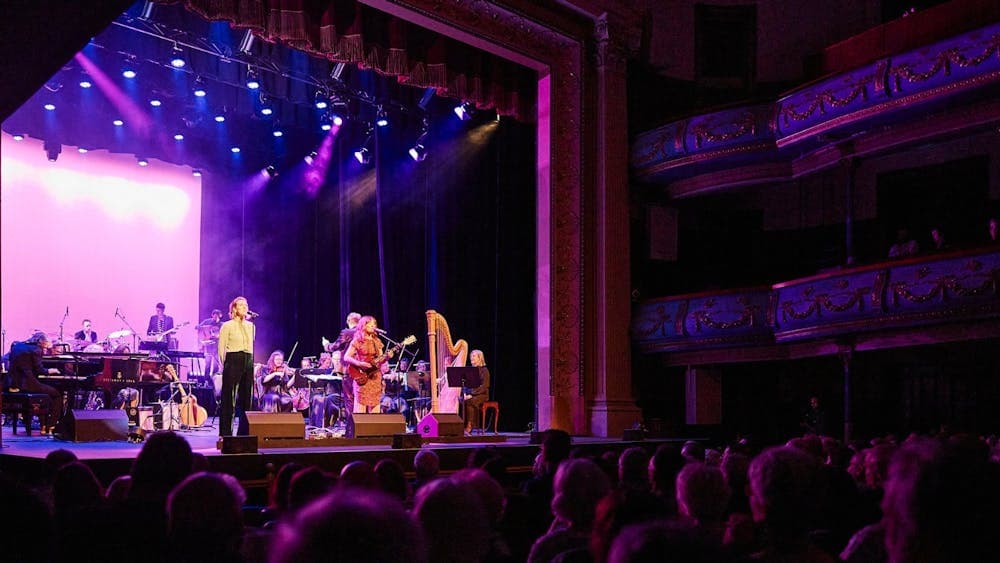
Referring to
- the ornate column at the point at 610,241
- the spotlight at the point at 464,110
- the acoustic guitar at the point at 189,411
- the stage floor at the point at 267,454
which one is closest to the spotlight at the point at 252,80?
the spotlight at the point at 464,110

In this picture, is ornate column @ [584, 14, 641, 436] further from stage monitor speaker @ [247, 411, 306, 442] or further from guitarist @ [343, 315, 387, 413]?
stage monitor speaker @ [247, 411, 306, 442]

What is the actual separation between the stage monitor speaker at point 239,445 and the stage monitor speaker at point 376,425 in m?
2.29

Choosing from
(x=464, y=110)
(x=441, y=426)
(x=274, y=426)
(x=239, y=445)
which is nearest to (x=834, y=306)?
(x=441, y=426)

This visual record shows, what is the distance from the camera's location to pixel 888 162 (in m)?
16.2

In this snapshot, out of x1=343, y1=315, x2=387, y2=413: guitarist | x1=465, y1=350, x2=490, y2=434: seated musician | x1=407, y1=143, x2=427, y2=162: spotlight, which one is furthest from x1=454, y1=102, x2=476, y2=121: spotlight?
x1=343, y1=315, x2=387, y2=413: guitarist

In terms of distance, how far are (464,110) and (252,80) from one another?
3.81 meters

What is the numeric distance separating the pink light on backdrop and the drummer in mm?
572

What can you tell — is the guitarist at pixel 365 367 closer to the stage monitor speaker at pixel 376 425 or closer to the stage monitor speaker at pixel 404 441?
the stage monitor speaker at pixel 376 425

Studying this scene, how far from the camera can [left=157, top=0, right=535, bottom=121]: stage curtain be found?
11422mm

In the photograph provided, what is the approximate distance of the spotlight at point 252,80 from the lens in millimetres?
14977

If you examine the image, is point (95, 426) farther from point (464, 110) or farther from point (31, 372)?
point (464, 110)

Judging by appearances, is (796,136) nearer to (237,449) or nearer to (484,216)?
(484,216)

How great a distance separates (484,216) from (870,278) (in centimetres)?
759

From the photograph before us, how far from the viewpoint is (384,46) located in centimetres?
1308
